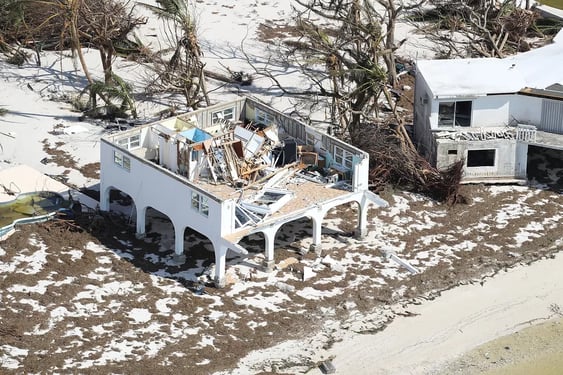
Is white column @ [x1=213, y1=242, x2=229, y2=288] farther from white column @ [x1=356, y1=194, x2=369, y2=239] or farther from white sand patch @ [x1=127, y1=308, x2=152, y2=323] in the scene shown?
white column @ [x1=356, y1=194, x2=369, y2=239]

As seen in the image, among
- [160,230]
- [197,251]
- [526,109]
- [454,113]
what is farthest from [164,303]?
[526,109]

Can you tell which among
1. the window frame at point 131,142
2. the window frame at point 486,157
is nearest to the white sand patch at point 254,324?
the window frame at point 131,142

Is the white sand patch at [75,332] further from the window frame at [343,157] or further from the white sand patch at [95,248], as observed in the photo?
the window frame at [343,157]

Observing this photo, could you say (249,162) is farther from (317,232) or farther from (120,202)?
(120,202)

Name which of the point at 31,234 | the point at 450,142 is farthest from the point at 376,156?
the point at 31,234

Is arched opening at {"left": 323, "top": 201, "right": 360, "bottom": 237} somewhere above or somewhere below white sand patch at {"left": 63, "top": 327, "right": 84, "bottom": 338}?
above

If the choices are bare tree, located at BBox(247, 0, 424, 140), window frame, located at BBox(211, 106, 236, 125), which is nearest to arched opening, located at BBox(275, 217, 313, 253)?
window frame, located at BBox(211, 106, 236, 125)
